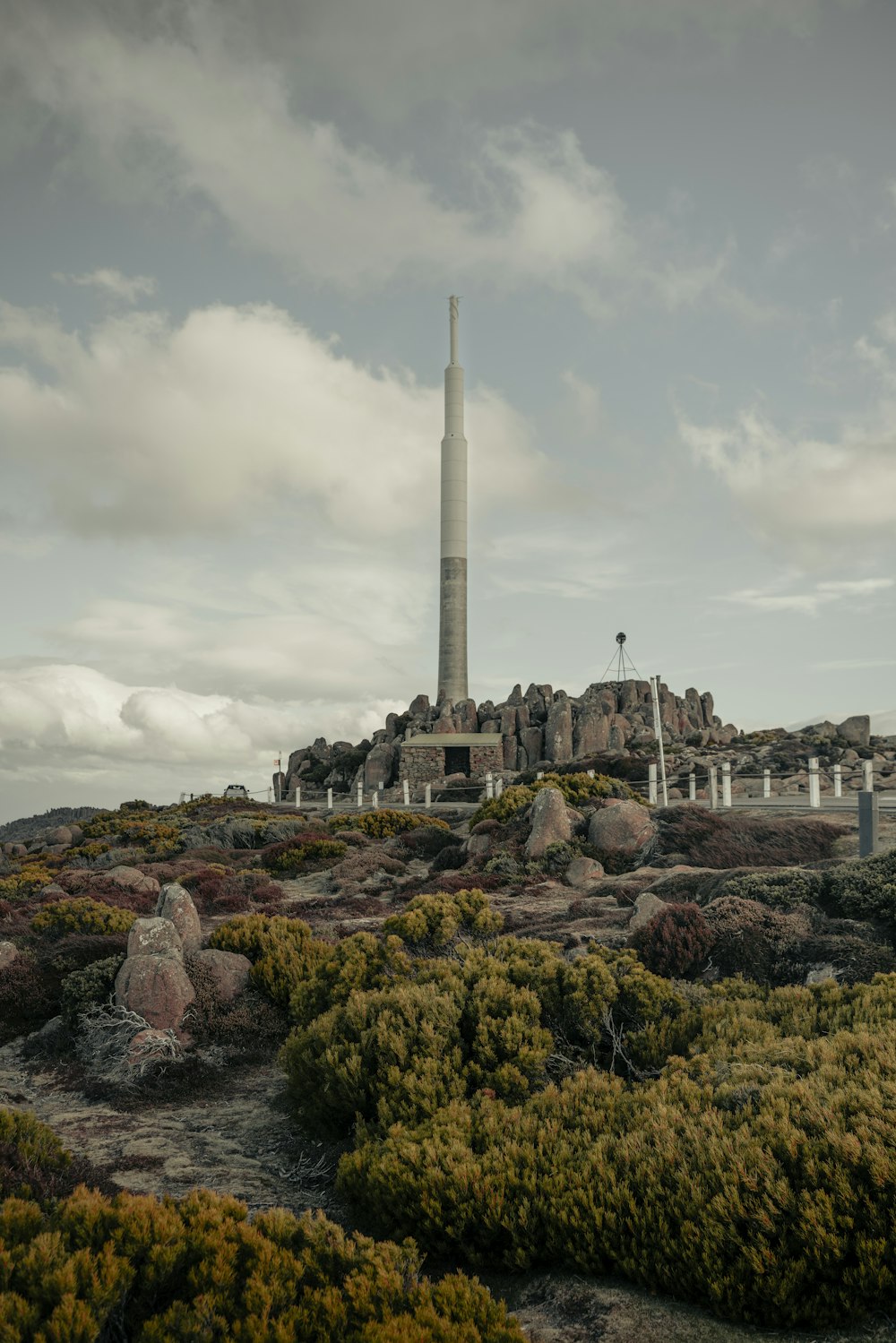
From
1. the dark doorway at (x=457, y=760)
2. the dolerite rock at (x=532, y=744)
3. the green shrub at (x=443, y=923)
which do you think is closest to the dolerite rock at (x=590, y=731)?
the dolerite rock at (x=532, y=744)

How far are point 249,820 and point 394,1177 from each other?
83.7ft

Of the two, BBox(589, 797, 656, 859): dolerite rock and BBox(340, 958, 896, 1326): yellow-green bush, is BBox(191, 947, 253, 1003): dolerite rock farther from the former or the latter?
BBox(589, 797, 656, 859): dolerite rock

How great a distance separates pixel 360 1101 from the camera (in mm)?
6805

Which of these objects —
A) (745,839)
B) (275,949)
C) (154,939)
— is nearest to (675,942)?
(275,949)

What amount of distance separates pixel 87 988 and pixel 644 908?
23.3 feet

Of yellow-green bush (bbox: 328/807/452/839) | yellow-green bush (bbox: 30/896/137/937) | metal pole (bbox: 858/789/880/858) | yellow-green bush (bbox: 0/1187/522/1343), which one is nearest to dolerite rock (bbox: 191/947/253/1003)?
yellow-green bush (bbox: 30/896/137/937)

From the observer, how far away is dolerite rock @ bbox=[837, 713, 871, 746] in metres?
50.1

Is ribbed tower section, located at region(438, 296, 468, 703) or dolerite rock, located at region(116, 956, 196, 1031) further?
ribbed tower section, located at region(438, 296, 468, 703)

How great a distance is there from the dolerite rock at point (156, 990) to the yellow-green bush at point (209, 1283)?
490 cm

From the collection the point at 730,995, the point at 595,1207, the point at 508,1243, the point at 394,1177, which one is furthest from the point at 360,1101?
the point at 730,995

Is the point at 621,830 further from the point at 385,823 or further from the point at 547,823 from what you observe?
the point at 385,823

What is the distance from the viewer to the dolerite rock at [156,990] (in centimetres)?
929

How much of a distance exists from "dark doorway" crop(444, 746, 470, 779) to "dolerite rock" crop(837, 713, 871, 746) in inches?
864

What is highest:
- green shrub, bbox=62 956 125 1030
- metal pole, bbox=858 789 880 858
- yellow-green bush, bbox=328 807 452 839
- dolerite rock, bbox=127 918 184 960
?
metal pole, bbox=858 789 880 858
